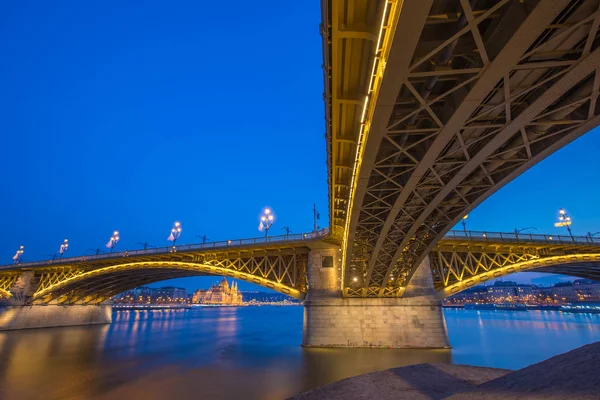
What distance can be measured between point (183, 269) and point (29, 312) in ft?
98.5

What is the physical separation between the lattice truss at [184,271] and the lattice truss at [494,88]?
64.2 feet

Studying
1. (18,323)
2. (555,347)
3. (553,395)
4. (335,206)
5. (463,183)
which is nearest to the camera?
(553,395)

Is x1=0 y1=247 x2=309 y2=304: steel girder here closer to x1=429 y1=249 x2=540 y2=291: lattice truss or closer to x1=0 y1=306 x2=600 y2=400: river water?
x1=0 y1=306 x2=600 y2=400: river water

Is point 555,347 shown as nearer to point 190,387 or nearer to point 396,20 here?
point 190,387

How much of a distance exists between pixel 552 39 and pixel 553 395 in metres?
6.53

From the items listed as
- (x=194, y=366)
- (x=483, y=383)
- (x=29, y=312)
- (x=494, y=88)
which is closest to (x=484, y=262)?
(x=483, y=383)

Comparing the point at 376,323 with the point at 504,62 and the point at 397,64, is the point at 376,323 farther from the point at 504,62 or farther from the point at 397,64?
the point at 397,64

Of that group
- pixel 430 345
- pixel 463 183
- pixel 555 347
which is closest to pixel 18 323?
pixel 430 345

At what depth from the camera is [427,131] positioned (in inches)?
340

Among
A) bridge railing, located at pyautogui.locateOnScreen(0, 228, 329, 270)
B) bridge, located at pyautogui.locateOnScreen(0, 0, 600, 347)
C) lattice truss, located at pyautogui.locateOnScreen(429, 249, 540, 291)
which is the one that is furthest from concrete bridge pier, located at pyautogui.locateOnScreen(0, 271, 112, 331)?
lattice truss, located at pyautogui.locateOnScreen(429, 249, 540, 291)

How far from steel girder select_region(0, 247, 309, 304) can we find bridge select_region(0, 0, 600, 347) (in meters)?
1.31

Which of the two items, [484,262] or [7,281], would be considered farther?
[7,281]

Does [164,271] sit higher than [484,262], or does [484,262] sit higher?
[164,271]

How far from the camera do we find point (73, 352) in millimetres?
27547
